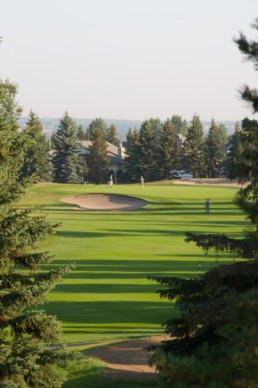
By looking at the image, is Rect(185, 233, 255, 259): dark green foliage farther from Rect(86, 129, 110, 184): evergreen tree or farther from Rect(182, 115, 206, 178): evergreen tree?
Rect(86, 129, 110, 184): evergreen tree

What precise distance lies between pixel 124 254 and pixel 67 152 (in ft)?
194

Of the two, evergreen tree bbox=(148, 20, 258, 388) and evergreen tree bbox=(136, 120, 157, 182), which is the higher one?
evergreen tree bbox=(136, 120, 157, 182)

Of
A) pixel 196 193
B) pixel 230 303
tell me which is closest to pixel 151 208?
pixel 196 193

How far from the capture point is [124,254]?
32750mm

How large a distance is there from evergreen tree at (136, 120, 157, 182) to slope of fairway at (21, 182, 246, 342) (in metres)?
26.9

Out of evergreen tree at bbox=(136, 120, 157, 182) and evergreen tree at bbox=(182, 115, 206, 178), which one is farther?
evergreen tree at bbox=(182, 115, 206, 178)

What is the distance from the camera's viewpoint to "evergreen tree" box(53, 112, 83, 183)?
296ft

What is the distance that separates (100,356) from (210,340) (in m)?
5.96

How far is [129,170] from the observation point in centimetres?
9719

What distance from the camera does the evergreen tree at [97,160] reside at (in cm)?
9762

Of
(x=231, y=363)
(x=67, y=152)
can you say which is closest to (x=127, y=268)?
(x=231, y=363)

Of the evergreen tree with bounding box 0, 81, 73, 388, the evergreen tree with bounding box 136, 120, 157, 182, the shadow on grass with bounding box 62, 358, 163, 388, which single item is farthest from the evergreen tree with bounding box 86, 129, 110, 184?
the evergreen tree with bounding box 0, 81, 73, 388

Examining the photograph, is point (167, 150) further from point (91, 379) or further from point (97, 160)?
point (91, 379)

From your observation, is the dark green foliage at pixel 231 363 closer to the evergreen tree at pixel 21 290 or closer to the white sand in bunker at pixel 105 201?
the evergreen tree at pixel 21 290
